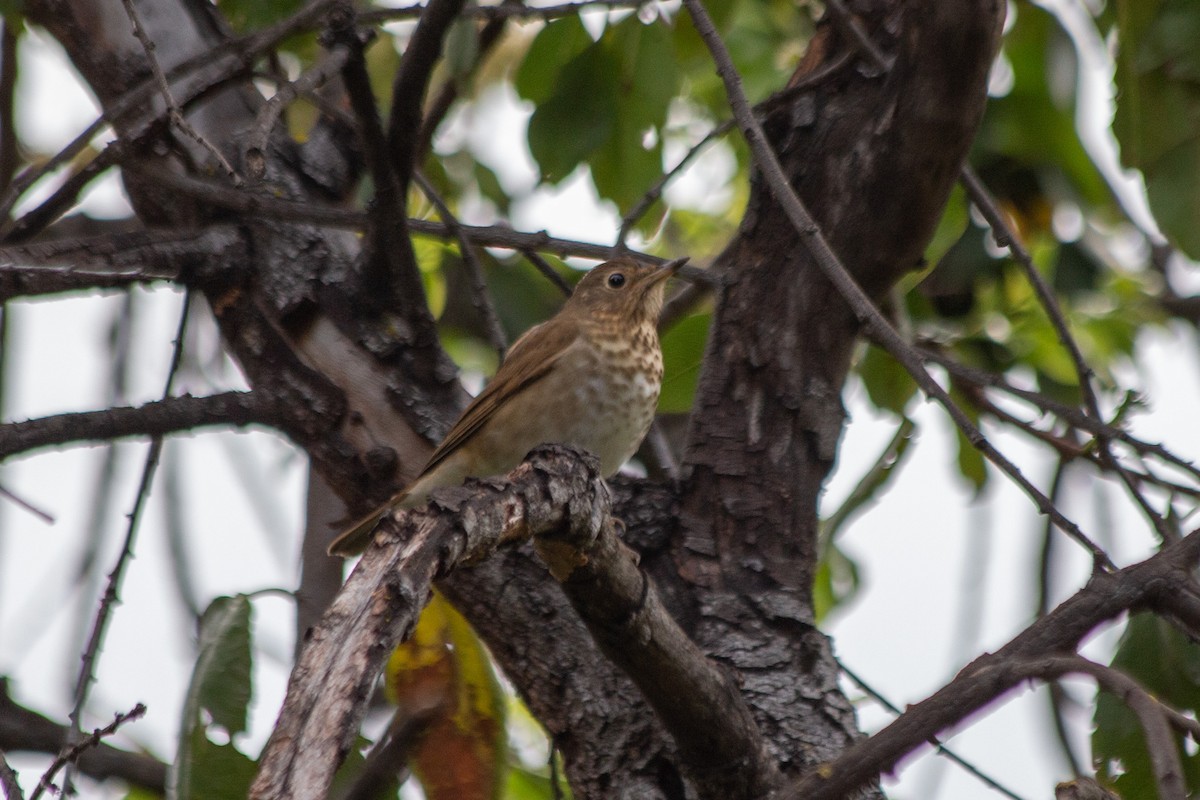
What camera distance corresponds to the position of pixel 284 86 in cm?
251

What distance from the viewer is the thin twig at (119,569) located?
278cm

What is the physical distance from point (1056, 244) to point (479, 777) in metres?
2.81

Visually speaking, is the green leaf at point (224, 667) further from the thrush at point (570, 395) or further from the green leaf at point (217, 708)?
the thrush at point (570, 395)

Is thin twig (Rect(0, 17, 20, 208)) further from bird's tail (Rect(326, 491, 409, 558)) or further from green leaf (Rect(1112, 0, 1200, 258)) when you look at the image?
green leaf (Rect(1112, 0, 1200, 258))

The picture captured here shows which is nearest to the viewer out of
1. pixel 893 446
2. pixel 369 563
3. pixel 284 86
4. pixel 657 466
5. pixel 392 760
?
pixel 369 563

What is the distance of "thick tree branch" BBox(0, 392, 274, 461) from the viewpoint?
2.79m

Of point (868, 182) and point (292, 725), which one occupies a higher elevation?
point (868, 182)

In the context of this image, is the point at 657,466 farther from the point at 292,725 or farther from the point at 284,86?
the point at 292,725

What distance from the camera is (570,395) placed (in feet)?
13.2

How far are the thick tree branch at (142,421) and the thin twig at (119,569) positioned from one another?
8cm

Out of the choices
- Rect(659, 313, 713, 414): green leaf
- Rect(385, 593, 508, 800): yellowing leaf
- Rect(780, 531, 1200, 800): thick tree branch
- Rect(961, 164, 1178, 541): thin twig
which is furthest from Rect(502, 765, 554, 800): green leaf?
Rect(961, 164, 1178, 541): thin twig

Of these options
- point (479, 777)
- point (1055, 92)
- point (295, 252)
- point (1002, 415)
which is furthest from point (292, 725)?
point (1055, 92)

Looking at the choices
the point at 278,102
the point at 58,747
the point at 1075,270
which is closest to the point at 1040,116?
the point at 1075,270

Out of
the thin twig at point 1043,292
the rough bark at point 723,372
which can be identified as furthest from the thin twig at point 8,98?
the thin twig at point 1043,292
